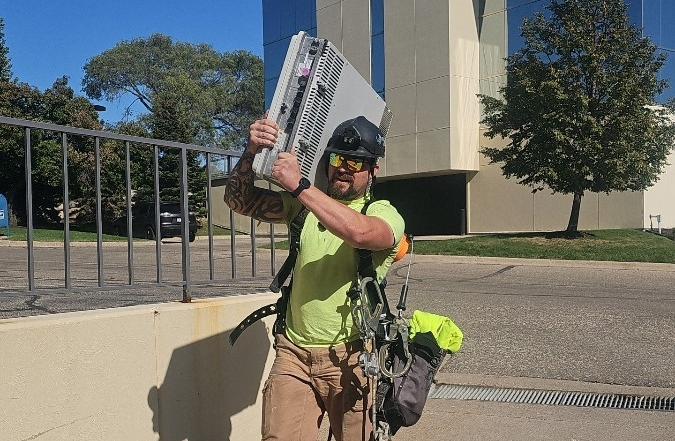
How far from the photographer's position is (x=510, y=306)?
9906 millimetres

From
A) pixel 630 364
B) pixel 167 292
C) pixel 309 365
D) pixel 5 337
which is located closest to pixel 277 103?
pixel 309 365

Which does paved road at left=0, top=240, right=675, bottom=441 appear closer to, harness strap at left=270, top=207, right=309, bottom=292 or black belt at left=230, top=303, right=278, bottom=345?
black belt at left=230, top=303, right=278, bottom=345

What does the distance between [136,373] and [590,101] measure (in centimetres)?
1933

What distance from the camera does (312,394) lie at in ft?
9.27

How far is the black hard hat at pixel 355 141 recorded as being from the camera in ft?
8.71

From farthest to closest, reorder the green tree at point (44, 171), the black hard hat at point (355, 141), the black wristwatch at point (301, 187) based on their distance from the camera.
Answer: the green tree at point (44, 171)
the black hard hat at point (355, 141)
the black wristwatch at point (301, 187)

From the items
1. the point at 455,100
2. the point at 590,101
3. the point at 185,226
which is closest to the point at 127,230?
the point at 185,226

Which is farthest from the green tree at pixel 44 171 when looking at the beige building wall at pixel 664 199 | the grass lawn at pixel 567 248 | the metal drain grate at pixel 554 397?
the beige building wall at pixel 664 199

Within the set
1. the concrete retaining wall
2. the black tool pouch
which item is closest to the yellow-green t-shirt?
the black tool pouch

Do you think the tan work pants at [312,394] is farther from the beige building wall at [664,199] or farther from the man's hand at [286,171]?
the beige building wall at [664,199]

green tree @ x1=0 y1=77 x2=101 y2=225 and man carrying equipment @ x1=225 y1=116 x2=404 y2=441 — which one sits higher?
green tree @ x1=0 y1=77 x2=101 y2=225

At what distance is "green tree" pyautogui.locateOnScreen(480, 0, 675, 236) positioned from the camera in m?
19.8

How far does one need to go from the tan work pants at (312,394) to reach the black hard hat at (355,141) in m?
0.77

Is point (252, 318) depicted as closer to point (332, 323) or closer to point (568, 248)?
point (332, 323)
